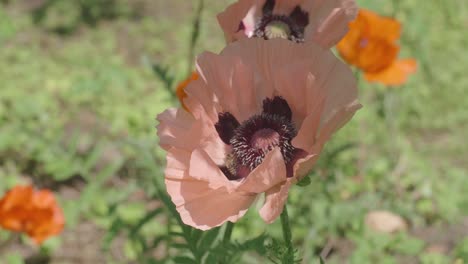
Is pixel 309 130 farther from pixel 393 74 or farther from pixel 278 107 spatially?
pixel 393 74

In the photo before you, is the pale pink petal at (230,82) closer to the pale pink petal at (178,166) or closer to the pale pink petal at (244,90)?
the pale pink petal at (244,90)

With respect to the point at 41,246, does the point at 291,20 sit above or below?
above

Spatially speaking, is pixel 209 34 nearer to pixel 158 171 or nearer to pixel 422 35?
pixel 422 35

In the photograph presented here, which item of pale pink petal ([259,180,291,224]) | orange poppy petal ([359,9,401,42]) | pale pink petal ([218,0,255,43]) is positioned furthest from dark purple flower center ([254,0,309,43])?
orange poppy petal ([359,9,401,42])

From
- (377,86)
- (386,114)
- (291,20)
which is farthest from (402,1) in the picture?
(291,20)

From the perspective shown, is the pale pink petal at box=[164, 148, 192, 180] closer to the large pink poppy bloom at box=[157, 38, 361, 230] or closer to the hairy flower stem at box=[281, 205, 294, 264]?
the large pink poppy bloom at box=[157, 38, 361, 230]

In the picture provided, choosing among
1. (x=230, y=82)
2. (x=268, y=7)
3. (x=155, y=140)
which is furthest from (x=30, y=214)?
(x=230, y=82)
